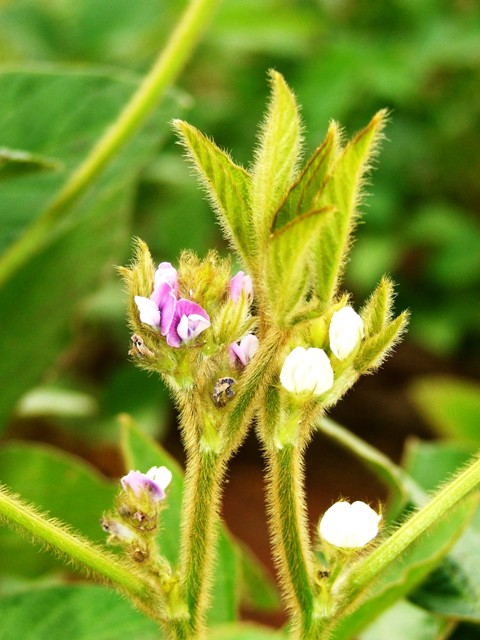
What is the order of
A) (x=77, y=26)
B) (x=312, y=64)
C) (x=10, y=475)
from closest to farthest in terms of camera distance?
(x=10, y=475) → (x=77, y=26) → (x=312, y=64)

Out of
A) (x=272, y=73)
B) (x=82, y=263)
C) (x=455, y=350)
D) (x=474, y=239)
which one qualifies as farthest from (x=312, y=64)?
(x=272, y=73)

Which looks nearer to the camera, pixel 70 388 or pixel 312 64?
pixel 70 388

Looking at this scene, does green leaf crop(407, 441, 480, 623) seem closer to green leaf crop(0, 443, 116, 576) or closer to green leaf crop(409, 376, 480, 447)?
green leaf crop(0, 443, 116, 576)

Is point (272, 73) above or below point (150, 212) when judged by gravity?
above

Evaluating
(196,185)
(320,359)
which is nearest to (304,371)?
(320,359)

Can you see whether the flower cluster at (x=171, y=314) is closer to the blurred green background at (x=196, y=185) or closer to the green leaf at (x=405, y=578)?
the green leaf at (x=405, y=578)

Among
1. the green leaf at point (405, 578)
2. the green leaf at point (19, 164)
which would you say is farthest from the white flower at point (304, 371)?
the green leaf at point (19, 164)

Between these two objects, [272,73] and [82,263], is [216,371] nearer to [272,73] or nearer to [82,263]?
[272,73]
